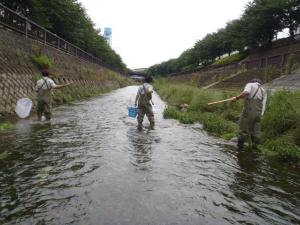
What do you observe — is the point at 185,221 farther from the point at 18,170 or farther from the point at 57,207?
the point at 18,170

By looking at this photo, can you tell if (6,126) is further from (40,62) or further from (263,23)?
(263,23)

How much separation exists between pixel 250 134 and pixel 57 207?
6.21 metres

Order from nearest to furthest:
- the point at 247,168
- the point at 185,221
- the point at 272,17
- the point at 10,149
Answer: the point at 185,221, the point at 247,168, the point at 10,149, the point at 272,17

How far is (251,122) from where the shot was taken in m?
8.91

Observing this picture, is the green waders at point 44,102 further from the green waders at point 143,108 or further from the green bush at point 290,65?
the green bush at point 290,65

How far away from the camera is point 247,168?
734 cm

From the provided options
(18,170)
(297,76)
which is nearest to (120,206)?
(18,170)

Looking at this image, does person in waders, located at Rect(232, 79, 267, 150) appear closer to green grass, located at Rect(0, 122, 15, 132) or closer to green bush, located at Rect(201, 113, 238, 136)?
green bush, located at Rect(201, 113, 238, 136)

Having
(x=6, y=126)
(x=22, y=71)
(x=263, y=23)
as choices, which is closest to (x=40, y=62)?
(x=22, y=71)

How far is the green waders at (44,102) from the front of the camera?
12625 millimetres

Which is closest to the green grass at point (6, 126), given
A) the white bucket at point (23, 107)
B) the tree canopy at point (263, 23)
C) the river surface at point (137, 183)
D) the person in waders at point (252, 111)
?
the river surface at point (137, 183)

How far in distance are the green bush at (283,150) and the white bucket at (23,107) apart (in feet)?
31.8

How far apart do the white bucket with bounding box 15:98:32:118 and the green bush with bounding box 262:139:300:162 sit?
31.8 feet

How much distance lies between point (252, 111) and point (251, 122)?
1.06 ft
